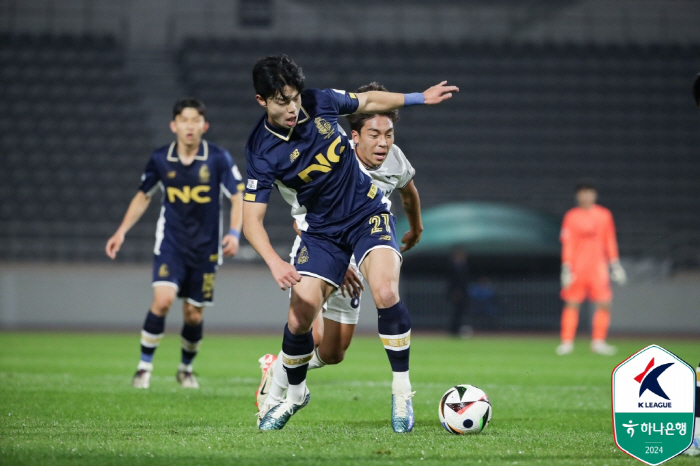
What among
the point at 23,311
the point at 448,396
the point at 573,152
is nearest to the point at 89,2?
the point at 23,311

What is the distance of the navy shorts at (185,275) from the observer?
7.86m

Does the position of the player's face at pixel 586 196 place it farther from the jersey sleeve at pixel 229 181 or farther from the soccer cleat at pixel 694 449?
the soccer cleat at pixel 694 449

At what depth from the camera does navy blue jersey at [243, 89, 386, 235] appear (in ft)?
17.0

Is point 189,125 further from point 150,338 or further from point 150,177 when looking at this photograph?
point 150,338

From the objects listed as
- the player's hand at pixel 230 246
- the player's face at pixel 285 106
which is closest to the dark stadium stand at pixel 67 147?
the player's hand at pixel 230 246

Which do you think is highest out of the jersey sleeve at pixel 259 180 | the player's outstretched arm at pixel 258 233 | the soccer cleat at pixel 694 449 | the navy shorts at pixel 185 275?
the jersey sleeve at pixel 259 180

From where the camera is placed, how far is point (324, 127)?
5.30m

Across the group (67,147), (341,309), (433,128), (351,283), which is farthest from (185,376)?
(433,128)

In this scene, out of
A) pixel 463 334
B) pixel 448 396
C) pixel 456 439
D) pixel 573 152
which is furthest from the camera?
pixel 573 152

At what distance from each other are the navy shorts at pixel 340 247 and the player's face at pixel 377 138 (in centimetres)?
51

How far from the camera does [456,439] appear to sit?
4.78m

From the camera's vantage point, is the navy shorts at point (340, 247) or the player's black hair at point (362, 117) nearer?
the navy shorts at point (340, 247)

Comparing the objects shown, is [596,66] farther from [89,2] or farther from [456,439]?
[456,439]

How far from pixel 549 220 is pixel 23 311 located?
38.4 feet
